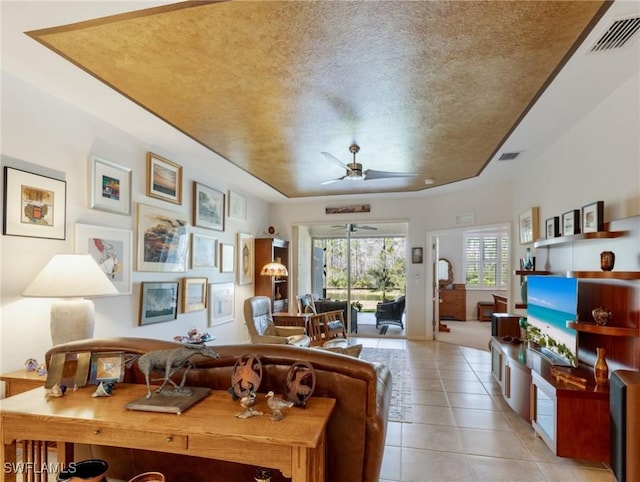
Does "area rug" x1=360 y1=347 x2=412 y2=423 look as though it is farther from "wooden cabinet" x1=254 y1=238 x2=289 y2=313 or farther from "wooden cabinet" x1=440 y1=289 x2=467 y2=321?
"wooden cabinet" x1=440 y1=289 x2=467 y2=321

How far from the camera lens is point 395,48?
2.11m

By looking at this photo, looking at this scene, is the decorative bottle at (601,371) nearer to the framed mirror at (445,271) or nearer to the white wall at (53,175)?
the white wall at (53,175)

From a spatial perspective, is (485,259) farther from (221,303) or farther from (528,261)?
(221,303)

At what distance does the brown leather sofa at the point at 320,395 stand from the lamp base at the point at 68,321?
530 millimetres

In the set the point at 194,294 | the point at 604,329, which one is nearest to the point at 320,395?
the point at 604,329

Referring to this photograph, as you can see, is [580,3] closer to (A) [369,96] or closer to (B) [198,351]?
(A) [369,96]

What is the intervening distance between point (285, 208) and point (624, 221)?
19.1ft

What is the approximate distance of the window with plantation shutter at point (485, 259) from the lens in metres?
9.00

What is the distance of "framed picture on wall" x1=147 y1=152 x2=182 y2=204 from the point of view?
392 centimetres

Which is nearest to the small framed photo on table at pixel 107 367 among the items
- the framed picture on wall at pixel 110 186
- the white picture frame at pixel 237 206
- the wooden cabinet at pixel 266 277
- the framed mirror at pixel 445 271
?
the framed picture on wall at pixel 110 186

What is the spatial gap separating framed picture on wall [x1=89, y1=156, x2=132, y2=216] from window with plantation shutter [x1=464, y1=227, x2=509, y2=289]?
7.94 m

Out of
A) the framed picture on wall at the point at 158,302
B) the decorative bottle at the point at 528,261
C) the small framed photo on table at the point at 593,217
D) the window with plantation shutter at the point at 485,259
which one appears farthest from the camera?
the window with plantation shutter at the point at 485,259

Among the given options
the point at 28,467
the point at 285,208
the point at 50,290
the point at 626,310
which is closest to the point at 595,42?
the point at 626,310

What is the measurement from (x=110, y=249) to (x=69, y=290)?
967 mm
